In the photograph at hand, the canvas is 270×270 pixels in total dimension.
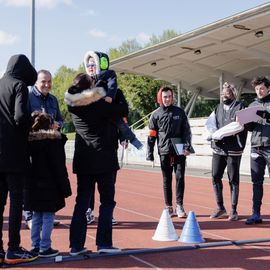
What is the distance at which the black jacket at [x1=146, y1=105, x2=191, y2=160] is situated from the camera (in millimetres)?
7695

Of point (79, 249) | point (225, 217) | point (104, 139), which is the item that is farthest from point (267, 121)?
point (79, 249)

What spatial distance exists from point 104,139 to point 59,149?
18.6 inches

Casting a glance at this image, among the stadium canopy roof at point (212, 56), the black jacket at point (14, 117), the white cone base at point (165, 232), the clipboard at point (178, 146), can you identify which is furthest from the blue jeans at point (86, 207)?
the stadium canopy roof at point (212, 56)

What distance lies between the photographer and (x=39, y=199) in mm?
4980

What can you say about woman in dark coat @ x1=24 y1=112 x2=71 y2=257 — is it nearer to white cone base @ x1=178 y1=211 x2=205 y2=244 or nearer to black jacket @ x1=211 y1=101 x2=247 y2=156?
white cone base @ x1=178 y1=211 x2=205 y2=244

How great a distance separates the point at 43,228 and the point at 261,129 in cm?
354

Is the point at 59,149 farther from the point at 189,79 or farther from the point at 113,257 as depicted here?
the point at 189,79

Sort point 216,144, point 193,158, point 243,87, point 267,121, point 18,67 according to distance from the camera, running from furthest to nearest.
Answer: point 243,87 → point 193,158 → point 216,144 → point 267,121 → point 18,67

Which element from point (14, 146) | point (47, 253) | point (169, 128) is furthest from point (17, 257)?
point (169, 128)

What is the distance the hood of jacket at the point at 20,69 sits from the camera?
16.1 ft

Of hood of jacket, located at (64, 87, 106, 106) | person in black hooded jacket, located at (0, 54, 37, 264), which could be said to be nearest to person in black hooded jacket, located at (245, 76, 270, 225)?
hood of jacket, located at (64, 87, 106, 106)

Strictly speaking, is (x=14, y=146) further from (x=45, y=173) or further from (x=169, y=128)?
(x=169, y=128)

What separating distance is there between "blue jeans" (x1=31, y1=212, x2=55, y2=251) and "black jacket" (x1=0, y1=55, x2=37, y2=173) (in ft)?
1.96

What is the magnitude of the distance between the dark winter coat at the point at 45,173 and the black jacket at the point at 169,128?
294 centimetres
